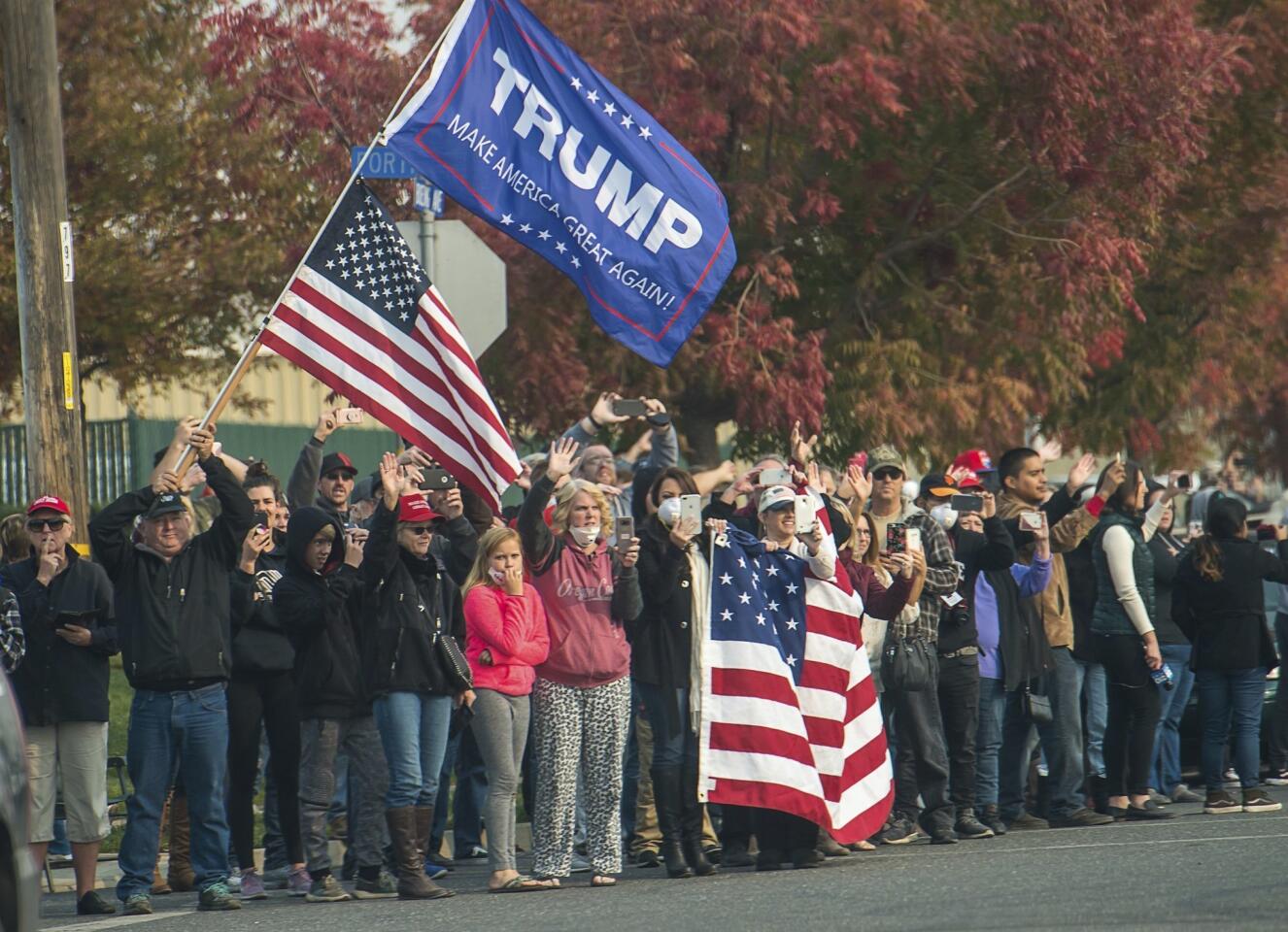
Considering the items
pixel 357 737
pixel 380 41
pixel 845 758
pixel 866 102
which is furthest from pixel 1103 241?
pixel 357 737

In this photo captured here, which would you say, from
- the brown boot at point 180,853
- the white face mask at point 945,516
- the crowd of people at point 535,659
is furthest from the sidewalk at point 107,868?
the white face mask at point 945,516

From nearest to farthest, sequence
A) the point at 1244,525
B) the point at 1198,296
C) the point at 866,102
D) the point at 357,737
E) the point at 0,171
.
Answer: the point at 357,737 → the point at 1244,525 → the point at 866,102 → the point at 0,171 → the point at 1198,296

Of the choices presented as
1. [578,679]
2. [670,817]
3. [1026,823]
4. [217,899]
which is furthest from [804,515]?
[217,899]

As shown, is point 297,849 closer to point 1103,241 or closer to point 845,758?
point 845,758

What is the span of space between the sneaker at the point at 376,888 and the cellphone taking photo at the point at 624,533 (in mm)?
1994

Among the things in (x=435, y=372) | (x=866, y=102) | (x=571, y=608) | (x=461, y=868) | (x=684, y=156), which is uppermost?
(x=866, y=102)

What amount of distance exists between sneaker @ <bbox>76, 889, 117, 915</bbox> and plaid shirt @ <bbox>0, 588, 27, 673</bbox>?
3.87ft

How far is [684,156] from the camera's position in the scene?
1219 cm

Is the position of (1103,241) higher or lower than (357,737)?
higher

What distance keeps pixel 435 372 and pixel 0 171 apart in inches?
367

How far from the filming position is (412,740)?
11.1 metres

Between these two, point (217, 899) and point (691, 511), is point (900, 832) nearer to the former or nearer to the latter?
point (691, 511)

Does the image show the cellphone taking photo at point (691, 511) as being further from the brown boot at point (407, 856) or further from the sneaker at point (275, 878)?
the sneaker at point (275, 878)

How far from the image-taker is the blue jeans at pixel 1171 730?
573 inches
